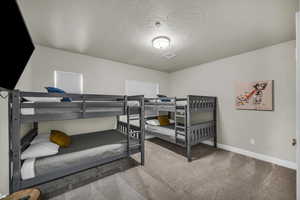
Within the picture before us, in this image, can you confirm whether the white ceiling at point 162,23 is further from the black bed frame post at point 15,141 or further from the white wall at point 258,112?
the black bed frame post at point 15,141

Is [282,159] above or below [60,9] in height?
below

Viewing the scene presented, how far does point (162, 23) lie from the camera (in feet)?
5.92

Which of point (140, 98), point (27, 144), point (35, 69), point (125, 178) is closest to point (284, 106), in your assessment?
point (140, 98)

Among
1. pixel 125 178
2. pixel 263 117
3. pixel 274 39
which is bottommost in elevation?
pixel 125 178

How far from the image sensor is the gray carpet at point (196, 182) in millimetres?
1641

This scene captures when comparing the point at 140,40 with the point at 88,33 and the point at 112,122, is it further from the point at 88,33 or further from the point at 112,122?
the point at 112,122

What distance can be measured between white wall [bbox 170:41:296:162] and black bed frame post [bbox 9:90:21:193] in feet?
12.9

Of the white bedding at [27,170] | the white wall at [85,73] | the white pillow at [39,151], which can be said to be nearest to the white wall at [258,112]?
the white wall at [85,73]

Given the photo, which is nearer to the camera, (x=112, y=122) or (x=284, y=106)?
(x=284, y=106)

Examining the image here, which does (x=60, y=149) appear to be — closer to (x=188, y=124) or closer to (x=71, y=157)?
(x=71, y=157)

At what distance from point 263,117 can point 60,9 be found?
410 centimetres

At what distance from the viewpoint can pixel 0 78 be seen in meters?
1.04

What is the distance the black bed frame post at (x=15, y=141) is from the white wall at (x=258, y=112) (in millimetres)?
3929

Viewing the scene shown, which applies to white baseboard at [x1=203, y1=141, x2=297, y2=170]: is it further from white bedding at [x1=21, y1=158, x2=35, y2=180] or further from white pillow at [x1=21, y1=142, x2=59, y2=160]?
white bedding at [x1=21, y1=158, x2=35, y2=180]
